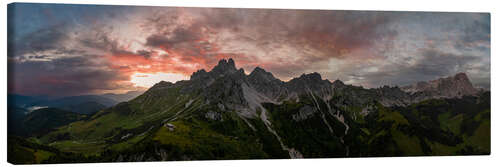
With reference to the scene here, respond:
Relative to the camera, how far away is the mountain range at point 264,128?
31828 mm

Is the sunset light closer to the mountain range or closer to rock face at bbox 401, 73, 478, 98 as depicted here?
the mountain range

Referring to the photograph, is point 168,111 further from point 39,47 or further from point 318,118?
point 318,118

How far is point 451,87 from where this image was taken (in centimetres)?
3738

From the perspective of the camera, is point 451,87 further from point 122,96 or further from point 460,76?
point 122,96

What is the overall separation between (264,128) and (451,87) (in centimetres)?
3413

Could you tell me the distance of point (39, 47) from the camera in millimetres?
28609

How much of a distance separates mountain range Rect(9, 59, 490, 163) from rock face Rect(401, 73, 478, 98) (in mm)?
156

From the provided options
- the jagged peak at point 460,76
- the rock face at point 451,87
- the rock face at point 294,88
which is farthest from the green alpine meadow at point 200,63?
the rock face at point 294,88

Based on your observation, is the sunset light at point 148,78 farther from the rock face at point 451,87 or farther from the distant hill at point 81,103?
the rock face at point 451,87

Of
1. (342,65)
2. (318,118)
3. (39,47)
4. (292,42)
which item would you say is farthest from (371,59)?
(39,47)

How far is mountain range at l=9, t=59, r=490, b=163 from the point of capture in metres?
31.8

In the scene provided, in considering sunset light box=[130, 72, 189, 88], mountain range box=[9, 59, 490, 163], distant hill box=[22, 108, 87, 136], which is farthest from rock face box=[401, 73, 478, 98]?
distant hill box=[22, 108, 87, 136]

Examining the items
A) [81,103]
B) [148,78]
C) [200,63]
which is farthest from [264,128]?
[81,103]

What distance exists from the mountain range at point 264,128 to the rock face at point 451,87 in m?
0.16
